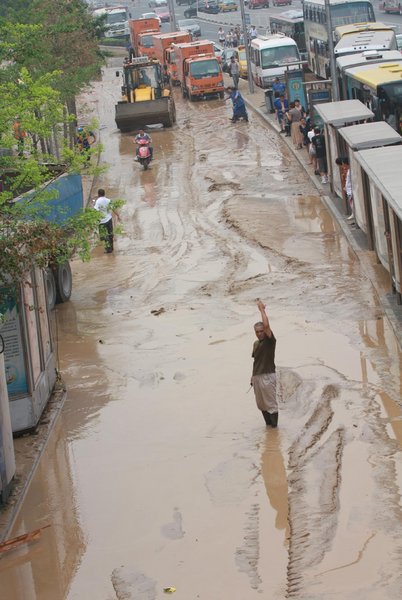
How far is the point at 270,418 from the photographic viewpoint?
1366cm

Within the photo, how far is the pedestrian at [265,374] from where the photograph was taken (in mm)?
13516

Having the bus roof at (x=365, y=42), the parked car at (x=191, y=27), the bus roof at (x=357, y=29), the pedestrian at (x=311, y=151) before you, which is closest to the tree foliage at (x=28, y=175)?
the pedestrian at (x=311, y=151)

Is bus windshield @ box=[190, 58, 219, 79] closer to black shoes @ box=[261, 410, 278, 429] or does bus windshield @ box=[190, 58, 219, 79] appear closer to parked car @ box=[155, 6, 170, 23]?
black shoes @ box=[261, 410, 278, 429]

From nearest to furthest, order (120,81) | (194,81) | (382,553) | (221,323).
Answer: (382,553) → (221,323) → (194,81) → (120,81)

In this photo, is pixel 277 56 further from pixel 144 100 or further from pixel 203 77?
pixel 144 100

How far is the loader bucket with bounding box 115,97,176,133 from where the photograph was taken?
42688mm

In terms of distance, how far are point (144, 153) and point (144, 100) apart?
1005 cm

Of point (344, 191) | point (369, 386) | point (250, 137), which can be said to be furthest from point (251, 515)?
point (250, 137)

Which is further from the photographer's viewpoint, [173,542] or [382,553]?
[173,542]

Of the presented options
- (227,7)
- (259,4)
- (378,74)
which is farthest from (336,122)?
(227,7)

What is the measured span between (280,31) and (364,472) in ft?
180

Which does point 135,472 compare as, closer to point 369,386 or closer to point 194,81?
point 369,386

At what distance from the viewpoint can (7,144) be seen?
1591 cm

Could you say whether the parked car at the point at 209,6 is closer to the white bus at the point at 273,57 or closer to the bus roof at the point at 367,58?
the white bus at the point at 273,57
